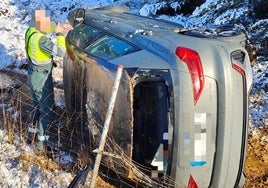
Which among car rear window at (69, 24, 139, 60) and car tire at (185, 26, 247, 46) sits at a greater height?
car tire at (185, 26, 247, 46)

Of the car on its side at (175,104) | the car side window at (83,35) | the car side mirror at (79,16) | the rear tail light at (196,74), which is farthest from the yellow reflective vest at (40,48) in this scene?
the rear tail light at (196,74)

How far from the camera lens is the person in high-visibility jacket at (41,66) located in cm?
509

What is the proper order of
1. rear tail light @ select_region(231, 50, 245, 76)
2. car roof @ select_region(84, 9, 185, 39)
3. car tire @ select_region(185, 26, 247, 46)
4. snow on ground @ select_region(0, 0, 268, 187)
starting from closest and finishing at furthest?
rear tail light @ select_region(231, 50, 245, 76)
car tire @ select_region(185, 26, 247, 46)
car roof @ select_region(84, 9, 185, 39)
snow on ground @ select_region(0, 0, 268, 187)

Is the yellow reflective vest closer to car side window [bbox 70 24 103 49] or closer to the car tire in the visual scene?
car side window [bbox 70 24 103 49]

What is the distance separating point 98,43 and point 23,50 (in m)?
5.28

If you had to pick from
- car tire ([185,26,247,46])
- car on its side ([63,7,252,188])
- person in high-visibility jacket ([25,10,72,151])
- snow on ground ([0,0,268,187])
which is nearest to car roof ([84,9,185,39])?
car on its side ([63,7,252,188])

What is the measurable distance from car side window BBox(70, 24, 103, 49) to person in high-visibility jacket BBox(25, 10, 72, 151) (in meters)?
0.17

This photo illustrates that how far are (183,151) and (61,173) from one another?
168 centimetres

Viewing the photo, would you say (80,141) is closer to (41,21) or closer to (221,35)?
(41,21)

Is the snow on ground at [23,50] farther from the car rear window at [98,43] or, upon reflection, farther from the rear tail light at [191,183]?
the rear tail light at [191,183]

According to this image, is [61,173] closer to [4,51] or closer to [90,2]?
[4,51]

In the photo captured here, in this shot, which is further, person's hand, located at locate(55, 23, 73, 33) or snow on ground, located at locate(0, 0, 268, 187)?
person's hand, located at locate(55, 23, 73, 33)

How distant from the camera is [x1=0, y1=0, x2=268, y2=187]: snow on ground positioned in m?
4.64

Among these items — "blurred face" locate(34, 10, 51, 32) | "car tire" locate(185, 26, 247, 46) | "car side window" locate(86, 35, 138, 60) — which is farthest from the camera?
"blurred face" locate(34, 10, 51, 32)
